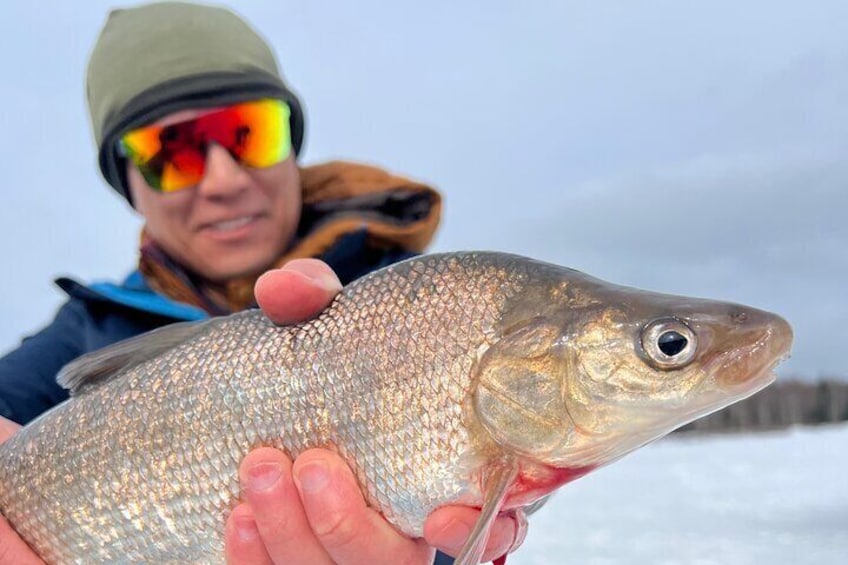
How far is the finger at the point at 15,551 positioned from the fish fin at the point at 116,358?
496 millimetres

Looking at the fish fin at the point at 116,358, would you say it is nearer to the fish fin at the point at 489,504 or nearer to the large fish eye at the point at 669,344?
the fish fin at the point at 489,504

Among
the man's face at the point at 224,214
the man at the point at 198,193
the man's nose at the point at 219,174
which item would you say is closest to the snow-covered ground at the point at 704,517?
the man at the point at 198,193

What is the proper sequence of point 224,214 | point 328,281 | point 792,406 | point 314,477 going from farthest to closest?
Answer: point 792,406, point 224,214, point 328,281, point 314,477

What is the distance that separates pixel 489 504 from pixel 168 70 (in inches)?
120

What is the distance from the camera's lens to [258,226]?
14.0ft

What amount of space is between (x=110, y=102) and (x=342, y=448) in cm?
283

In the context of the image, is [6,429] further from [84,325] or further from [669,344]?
[669,344]

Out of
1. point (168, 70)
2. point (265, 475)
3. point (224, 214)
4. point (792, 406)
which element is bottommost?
point (792, 406)

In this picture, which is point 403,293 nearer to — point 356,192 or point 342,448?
point 342,448

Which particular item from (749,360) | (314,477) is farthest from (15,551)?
(749,360)

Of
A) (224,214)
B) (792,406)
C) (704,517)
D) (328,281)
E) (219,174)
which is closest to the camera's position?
(328,281)

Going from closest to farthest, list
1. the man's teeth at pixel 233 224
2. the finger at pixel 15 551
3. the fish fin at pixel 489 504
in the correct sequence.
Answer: the fish fin at pixel 489 504 < the finger at pixel 15 551 < the man's teeth at pixel 233 224

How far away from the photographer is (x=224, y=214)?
13.8 feet

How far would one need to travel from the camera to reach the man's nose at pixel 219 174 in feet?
13.4
